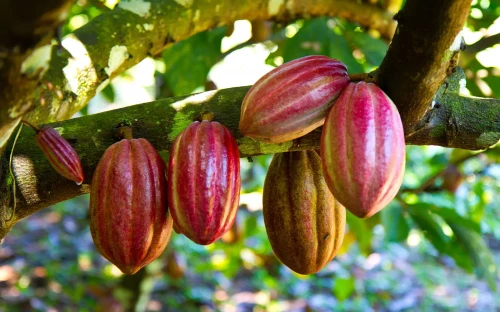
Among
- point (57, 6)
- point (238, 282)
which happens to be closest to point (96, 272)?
point (238, 282)

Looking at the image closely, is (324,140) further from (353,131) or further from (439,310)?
(439,310)

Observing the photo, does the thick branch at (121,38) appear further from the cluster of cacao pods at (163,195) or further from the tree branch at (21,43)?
the tree branch at (21,43)

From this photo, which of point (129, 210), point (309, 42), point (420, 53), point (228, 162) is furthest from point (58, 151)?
point (309, 42)

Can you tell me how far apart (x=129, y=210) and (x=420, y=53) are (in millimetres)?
451

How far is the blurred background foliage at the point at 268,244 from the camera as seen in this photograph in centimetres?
206

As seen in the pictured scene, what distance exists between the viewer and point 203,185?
0.73 m

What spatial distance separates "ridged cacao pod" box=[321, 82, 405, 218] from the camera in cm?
64

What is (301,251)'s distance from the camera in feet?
3.06

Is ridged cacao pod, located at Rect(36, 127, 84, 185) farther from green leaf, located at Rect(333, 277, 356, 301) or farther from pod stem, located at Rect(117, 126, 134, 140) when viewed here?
green leaf, located at Rect(333, 277, 356, 301)

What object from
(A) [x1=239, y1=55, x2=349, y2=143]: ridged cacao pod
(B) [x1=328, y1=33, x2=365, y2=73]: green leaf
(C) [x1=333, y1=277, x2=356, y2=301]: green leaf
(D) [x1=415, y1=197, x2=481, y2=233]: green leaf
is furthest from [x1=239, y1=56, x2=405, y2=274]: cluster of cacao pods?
(C) [x1=333, y1=277, x2=356, y2=301]: green leaf

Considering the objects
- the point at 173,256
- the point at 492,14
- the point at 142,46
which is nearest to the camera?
the point at 142,46

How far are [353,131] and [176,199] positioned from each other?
261 millimetres

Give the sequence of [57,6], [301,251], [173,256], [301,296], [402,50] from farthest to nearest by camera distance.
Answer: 1. [301,296]
2. [173,256]
3. [301,251]
4. [402,50]
5. [57,6]

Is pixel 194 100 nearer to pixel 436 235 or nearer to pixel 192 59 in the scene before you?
pixel 192 59
